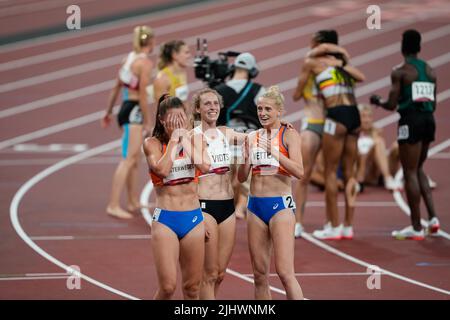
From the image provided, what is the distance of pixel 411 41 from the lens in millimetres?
11672

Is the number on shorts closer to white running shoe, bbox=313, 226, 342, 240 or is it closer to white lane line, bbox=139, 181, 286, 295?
white lane line, bbox=139, 181, 286, 295

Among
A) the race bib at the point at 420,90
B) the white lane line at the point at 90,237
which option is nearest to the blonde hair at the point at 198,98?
the white lane line at the point at 90,237

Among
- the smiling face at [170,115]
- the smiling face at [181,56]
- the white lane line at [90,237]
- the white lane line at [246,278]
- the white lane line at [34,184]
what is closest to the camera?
the smiling face at [170,115]

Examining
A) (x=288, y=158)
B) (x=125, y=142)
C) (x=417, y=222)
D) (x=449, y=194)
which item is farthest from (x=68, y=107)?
(x=288, y=158)

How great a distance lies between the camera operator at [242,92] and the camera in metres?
11.3

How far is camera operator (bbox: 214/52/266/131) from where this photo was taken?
37.1ft

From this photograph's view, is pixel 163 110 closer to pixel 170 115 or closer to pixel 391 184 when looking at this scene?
pixel 170 115

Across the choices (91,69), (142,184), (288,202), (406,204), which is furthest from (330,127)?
(91,69)

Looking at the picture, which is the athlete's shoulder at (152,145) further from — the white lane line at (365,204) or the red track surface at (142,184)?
the white lane line at (365,204)

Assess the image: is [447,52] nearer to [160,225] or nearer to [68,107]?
[68,107]

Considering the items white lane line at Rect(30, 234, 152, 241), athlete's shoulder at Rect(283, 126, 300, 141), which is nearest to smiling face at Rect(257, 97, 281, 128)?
athlete's shoulder at Rect(283, 126, 300, 141)

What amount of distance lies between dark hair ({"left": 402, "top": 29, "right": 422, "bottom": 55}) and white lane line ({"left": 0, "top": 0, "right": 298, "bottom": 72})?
41.0 feet

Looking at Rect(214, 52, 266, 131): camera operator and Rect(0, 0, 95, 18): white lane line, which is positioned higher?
Rect(0, 0, 95, 18): white lane line

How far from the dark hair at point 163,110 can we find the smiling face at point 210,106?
37cm
